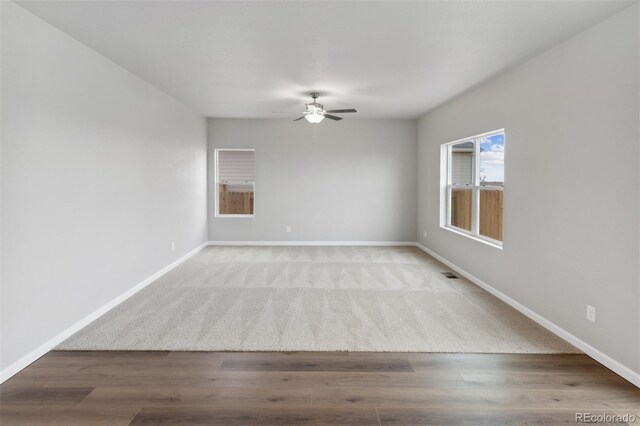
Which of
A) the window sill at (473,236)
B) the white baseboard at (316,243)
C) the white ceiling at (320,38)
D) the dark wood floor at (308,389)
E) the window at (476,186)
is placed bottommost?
the dark wood floor at (308,389)

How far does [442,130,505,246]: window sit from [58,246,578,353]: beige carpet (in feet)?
2.66

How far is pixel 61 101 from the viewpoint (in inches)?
114

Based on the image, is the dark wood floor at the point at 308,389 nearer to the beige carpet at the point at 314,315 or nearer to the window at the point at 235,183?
the beige carpet at the point at 314,315

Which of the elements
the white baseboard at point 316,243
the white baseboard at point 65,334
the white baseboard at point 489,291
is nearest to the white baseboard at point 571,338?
the white baseboard at point 489,291

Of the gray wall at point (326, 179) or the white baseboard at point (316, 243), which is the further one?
the white baseboard at point (316, 243)

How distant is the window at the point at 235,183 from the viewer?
740 cm

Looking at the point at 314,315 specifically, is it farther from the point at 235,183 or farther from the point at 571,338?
the point at 235,183

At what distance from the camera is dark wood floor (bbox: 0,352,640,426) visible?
2018mm

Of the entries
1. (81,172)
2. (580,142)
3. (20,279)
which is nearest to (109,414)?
(20,279)

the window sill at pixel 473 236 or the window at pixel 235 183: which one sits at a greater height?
the window at pixel 235 183

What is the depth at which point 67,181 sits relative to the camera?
2.98m

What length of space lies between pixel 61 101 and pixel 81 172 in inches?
24.0

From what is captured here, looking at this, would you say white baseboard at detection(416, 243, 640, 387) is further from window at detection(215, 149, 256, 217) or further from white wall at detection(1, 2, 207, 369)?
window at detection(215, 149, 256, 217)

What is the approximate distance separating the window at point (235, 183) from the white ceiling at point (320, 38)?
112 inches
